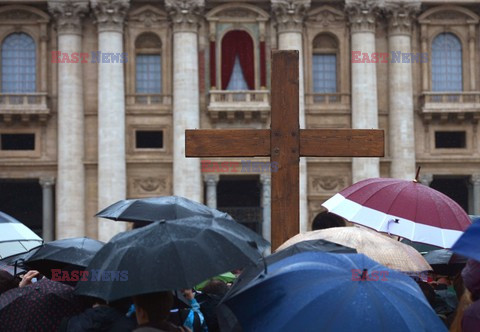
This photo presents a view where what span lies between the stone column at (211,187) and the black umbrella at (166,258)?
1213 inches

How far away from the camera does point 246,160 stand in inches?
1495

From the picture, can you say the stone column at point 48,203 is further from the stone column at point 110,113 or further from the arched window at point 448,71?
the arched window at point 448,71

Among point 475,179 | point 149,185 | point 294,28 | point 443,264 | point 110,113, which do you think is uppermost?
point 294,28

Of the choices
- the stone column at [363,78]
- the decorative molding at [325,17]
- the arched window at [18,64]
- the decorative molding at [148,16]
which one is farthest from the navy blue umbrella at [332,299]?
the arched window at [18,64]

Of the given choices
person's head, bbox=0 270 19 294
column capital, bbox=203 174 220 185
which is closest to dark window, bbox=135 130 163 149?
column capital, bbox=203 174 220 185

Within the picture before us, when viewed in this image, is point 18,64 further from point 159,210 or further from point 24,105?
point 159,210

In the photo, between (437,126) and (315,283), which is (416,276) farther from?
(437,126)

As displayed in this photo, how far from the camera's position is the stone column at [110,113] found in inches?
1474

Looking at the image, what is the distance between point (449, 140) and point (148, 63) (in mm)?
13374

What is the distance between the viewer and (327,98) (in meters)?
39.2

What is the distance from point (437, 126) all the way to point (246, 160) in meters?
8.42

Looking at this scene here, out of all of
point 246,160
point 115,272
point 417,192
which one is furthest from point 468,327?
point 246,160

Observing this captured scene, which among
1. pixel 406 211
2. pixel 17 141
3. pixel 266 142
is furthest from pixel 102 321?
pixel 17 141

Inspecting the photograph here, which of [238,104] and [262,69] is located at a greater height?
[262,69]
